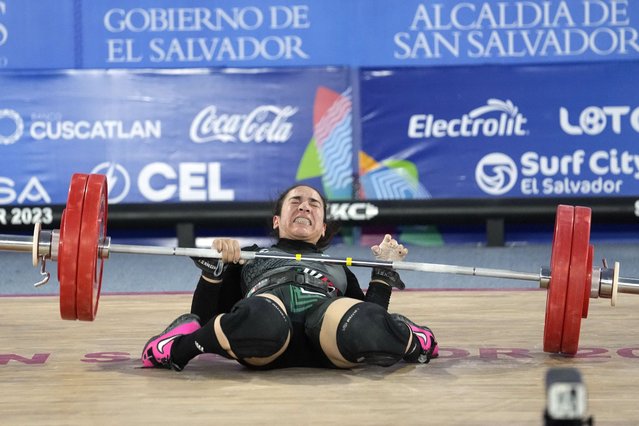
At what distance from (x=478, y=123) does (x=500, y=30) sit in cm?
75

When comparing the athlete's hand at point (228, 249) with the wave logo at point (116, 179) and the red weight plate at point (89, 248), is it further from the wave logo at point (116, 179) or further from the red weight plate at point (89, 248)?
the wave logo at point (116, 179)

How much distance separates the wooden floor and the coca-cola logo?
10.5ft

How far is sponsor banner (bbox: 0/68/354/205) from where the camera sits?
8328 millimetres

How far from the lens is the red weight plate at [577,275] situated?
3955 millimetres

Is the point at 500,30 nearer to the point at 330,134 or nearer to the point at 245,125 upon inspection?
the point at 330,134

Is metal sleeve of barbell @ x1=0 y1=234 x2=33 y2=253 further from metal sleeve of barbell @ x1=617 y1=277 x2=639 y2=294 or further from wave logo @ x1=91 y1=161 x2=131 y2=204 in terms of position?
wave logo @ x1=91 y1=161 x2=131 y2=204

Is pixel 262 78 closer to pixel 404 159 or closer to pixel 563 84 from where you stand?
pixel 404 159

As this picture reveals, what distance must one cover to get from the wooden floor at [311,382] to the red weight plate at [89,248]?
262 millimetres

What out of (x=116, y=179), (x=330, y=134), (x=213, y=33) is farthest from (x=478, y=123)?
(x=116, y=179)

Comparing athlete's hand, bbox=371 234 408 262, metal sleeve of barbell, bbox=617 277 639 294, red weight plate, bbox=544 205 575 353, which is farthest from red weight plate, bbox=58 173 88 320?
metal sleeve of barbell, bbox=617 277 639 294

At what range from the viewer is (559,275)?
3959mm

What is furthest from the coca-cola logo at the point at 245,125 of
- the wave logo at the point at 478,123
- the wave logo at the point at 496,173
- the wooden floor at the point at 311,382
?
the wooden floor at the point at 311,382

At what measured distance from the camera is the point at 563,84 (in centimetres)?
830

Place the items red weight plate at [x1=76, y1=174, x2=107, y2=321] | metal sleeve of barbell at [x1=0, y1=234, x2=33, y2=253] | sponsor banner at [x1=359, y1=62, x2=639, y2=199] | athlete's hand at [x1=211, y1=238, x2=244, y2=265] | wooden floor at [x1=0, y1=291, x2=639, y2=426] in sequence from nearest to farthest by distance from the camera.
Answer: wooden floor at [x1=0, y1=291, x2=639, y2=426], red weight plate at [x1=76, y1=174, x2=107, y2=321], athlete's hand at [x1=211, y1=238, x2=244, y2=265], metal sleeve of barbell at [x1=0, y1=234, x2=33, y2=253], sponsor banner at [x1=359, y1=62, x2=639, y2=199]
